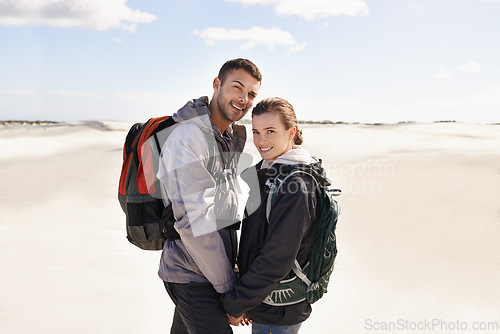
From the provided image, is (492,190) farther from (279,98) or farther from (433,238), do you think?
(279,98)

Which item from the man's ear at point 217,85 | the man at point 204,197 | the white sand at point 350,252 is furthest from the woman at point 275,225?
the white sand at point 350,252

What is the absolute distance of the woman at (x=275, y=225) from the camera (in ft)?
6.06

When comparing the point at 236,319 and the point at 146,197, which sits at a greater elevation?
the point at 146,197

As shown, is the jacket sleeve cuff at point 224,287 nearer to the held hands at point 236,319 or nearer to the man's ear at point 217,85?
the held hands at point 236,319

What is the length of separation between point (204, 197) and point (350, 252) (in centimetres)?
466

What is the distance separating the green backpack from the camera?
1.98 m

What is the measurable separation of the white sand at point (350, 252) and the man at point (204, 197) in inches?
75.2

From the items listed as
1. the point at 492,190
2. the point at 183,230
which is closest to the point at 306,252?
the point at 183,230

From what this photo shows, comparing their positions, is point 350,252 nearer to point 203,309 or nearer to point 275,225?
point 203,309

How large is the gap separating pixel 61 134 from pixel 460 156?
681 inches

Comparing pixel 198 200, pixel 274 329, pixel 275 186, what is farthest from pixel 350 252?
pixel 198 200

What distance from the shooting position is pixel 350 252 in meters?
6.09

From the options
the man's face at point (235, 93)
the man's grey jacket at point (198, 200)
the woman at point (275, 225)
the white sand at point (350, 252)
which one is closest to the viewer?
the woman at point (275, 225)

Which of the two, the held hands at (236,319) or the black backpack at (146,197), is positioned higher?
the black backpack at (146,197)
